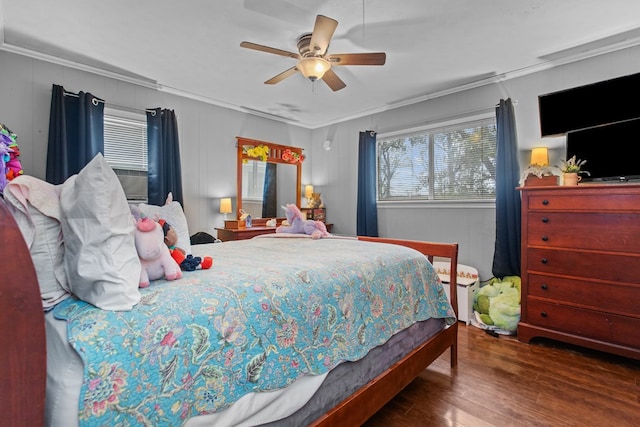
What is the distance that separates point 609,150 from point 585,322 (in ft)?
4.60

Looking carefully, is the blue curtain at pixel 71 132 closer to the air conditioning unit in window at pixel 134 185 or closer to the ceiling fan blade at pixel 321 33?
the air conditioning unit in window at pixel 134 185

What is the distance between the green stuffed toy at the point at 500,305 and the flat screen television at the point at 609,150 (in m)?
1.13

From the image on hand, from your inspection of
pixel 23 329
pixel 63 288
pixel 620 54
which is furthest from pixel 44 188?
pixel 620 54

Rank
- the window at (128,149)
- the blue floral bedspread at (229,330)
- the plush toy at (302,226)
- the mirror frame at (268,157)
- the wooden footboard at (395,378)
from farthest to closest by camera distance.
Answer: the mirror frame at (268,157) → the window at (128,149) → the plush toy at (302,226) → the wooden footboard at (395,378) → the blue floral bedspread at (229,330)

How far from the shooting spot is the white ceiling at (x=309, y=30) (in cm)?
220

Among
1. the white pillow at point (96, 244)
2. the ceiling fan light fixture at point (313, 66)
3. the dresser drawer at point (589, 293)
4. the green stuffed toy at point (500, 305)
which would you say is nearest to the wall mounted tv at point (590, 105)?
the dresser drawer at point (589, 293)

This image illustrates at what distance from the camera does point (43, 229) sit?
920 mm

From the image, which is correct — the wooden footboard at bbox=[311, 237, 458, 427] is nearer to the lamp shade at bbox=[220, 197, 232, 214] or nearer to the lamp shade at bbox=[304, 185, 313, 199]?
the lamp shade at bbox=[220, 197, 232, 214]

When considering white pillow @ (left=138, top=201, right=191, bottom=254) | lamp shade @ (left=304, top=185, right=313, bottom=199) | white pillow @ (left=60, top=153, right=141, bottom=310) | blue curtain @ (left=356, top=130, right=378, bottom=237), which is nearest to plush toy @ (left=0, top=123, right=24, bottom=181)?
white pillow @ (left=138, top=201, right=191, bottom=254)

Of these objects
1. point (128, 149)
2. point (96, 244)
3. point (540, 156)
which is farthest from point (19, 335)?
point (540, 156)

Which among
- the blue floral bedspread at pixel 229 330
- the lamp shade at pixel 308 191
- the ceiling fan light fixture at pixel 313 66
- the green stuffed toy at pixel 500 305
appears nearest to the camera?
the blue floral bedspread at pixel 229 330

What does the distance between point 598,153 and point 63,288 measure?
3.61 m

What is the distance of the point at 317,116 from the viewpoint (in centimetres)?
481

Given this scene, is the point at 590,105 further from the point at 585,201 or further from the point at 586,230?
the point at 586,230
